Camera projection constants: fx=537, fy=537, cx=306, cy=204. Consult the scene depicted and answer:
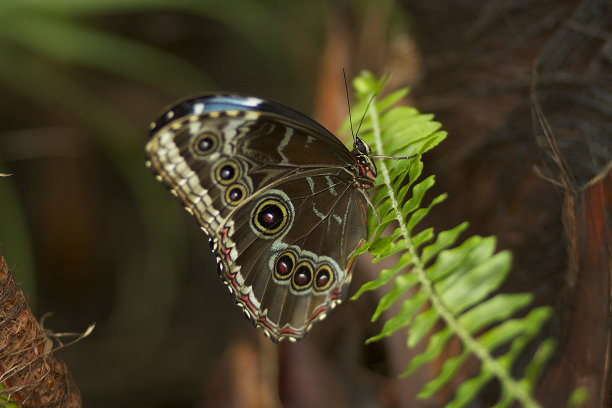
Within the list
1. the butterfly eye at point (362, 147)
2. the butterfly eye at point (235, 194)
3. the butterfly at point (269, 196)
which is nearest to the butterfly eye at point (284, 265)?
the butterfly at point (269, 196)

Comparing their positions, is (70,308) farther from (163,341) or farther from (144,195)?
(144,195)

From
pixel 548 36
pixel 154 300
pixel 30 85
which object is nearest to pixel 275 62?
pixel 30 85

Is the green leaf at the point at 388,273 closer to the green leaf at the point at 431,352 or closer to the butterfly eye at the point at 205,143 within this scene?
the green leaf at the point at 431,352

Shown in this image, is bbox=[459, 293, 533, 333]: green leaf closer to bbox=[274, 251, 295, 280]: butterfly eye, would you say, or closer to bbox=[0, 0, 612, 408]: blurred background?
bbox=[0, 0, 612, 408]: blurred background

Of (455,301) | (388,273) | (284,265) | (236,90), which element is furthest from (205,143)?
(236,90)

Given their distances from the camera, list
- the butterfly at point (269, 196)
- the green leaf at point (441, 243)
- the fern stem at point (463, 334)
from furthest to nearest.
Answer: the butterfly at point (269, 196), the green leaf at point (441, 243), the fern stem at point (463, 334)

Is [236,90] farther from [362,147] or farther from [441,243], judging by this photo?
[441,243]
